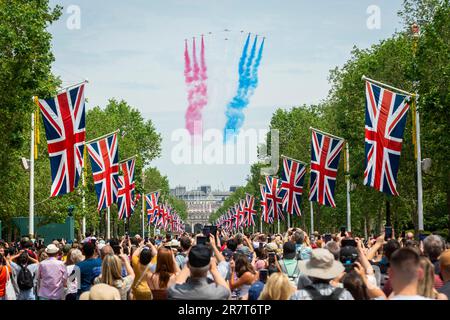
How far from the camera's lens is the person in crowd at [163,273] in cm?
1210

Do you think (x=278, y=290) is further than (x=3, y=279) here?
No

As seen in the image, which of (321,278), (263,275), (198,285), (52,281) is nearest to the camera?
(321,278)

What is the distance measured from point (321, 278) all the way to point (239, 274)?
432 centimetres

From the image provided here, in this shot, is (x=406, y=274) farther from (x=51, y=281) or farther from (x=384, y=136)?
(x=384, y=136)

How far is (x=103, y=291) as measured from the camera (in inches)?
320

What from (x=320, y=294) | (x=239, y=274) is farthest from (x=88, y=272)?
(x=320, y=294)

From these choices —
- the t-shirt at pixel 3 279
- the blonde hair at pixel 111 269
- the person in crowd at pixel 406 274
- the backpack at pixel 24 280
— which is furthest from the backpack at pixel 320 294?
the backpack at pixel 24 280

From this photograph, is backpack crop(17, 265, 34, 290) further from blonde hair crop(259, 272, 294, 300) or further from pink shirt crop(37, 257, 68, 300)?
blonde hair crop(259, 272, 294, 300)

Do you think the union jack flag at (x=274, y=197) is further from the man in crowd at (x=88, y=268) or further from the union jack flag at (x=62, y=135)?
the man in crowd at (x=88, y=268)

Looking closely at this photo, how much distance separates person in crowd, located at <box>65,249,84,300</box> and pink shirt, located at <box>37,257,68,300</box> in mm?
113

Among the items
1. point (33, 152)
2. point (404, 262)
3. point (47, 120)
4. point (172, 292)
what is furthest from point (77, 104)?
point (404, 262)

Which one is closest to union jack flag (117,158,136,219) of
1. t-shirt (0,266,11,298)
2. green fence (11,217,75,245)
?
green fence (11,217,75,245)

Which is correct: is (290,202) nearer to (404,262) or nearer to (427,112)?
(427,112)

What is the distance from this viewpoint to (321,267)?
8.15m
